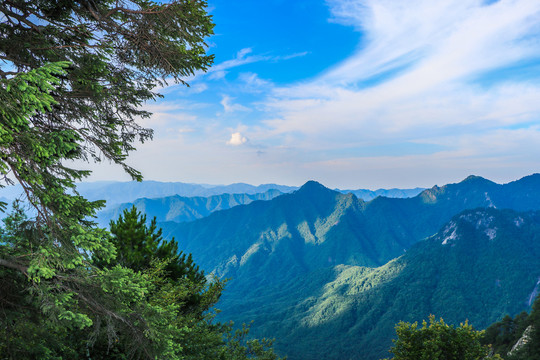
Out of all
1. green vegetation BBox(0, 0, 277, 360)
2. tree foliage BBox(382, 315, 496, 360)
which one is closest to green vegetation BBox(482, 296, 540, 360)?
tree foliage BBox(382, 315, 496, 360)

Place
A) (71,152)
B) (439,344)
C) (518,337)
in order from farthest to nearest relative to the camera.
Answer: (518,337)
(439,344)
(71,152)

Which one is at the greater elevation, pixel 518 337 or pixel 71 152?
pixel 71 152

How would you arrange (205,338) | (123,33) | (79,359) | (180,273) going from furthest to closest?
(180,273), (205,338), (79,359), (123,33)

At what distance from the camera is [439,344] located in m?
19.5

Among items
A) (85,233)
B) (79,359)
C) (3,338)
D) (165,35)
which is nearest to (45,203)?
(85,233)

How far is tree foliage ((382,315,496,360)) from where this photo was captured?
19078mm

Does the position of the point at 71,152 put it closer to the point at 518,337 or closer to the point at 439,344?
the point at 439,344

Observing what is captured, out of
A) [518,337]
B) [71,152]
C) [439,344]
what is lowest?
[518,337]

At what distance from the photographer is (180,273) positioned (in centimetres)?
1805

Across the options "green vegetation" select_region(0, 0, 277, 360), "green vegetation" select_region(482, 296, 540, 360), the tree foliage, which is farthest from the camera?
"green vegetation" select_region(482, 296, 540, 360)

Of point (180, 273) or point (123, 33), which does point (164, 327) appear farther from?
point (180, 273)

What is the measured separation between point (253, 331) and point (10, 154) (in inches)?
8121

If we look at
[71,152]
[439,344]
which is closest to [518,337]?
[439,344]

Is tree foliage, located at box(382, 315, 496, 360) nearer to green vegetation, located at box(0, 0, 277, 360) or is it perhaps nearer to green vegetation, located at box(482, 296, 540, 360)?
green vegetation, located at box(0, 0, 277, 360)
